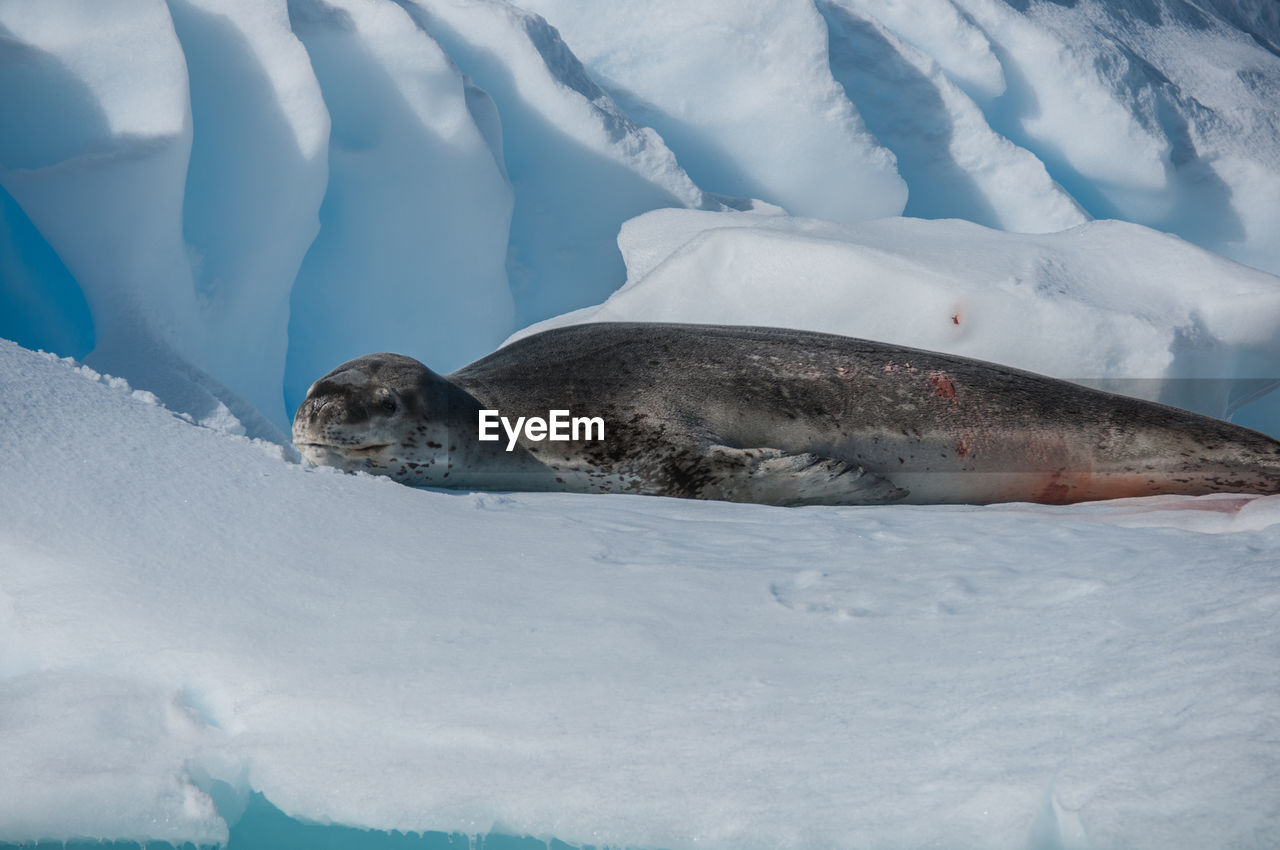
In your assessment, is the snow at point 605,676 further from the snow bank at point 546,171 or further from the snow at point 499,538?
the snow bank at point 546,171

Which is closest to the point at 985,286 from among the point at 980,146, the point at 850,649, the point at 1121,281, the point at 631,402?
the point at 1121,281

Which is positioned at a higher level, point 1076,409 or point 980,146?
point 980,146

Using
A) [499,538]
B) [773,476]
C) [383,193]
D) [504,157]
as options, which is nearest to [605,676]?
[499,538]

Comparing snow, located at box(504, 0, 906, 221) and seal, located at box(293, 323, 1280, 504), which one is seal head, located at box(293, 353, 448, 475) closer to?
seal, located at box(293, 323, 1280, 504)

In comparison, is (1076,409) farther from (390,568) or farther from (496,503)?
(390,568)

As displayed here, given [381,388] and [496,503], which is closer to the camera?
[496,503]

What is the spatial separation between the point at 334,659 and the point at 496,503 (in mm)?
994

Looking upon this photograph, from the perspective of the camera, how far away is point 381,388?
8.98 ft

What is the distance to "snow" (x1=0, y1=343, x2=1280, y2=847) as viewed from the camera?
96cm

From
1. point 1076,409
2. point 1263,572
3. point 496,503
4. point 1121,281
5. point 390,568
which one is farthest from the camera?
point 1121,281

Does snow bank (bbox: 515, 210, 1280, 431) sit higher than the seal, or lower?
higher

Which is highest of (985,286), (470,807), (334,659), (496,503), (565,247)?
(565,247)

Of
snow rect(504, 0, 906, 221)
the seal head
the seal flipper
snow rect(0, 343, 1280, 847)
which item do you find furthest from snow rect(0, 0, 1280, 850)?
snow rect(504, 0, 906, 221)

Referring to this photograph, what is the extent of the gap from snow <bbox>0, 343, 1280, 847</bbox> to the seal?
877mm
